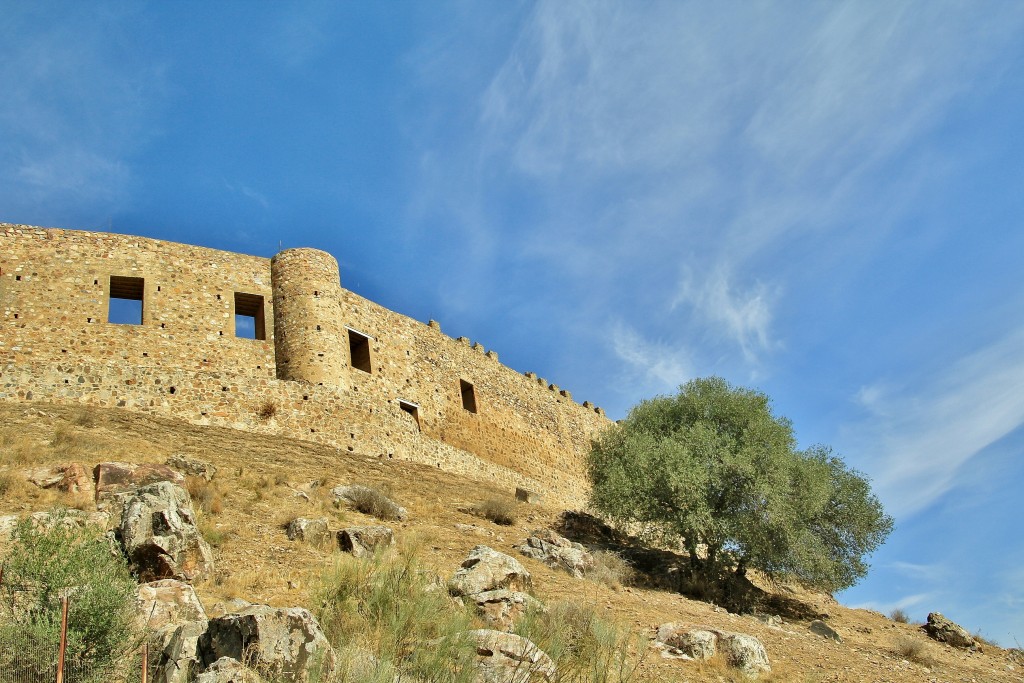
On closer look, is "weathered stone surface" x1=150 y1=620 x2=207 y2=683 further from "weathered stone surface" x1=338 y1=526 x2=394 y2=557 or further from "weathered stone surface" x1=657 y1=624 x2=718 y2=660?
"weathered stone surface" x1=657 y1=624 x2=718 y2=660

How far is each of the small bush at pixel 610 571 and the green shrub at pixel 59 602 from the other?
8.29 m

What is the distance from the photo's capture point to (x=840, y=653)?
1259 cm

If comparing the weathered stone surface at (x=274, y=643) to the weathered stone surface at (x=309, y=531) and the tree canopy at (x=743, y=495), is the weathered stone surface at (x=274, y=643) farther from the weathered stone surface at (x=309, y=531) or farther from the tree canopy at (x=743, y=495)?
the tree canopy at (x=743, y=495)

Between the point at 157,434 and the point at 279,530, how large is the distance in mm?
5561

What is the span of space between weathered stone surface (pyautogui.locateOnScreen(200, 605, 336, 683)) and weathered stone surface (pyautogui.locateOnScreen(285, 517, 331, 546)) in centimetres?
517

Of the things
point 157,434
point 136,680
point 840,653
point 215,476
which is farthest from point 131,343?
point 840,653

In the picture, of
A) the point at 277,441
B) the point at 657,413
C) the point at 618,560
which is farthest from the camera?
the point at 657,413

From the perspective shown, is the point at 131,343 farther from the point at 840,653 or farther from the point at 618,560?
the point at 840,653

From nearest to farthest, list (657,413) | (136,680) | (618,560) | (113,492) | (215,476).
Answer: (136,680)
(113,492)
(215,476)
(618,560)
(657,413)

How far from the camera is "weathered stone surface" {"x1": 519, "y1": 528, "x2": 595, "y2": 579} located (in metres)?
14.8

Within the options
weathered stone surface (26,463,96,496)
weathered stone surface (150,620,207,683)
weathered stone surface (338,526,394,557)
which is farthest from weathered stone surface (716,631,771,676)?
weathered stone surface (26,463,96,496)

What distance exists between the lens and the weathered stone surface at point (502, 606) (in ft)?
30.3

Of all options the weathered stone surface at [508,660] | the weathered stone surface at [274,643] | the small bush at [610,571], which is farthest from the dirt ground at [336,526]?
the weathered stone surface at [274,643]

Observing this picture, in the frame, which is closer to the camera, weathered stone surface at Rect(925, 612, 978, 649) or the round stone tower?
weathered stone surface at Rect(925, 612, 978, 649)
